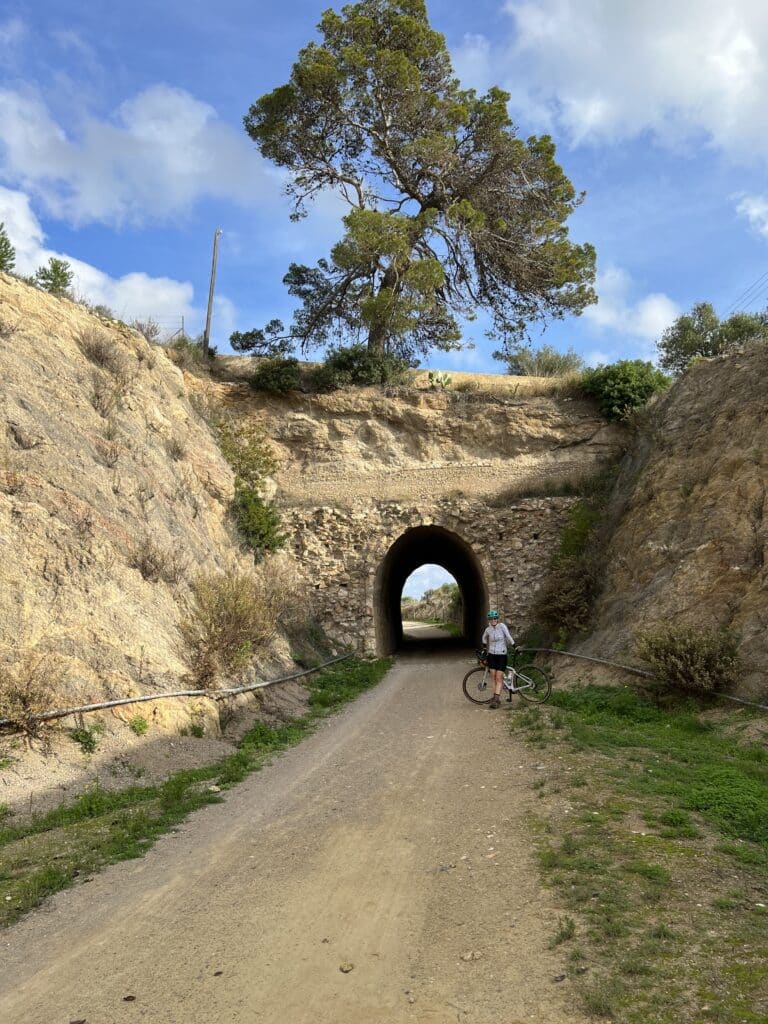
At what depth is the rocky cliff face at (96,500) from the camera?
33.1ft

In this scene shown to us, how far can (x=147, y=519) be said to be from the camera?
1404cm

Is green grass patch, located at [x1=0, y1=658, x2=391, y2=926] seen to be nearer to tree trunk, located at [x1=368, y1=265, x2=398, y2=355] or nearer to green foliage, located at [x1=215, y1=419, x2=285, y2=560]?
green foliage, located at [x1=215, y1=419, x2=285, y2=560]

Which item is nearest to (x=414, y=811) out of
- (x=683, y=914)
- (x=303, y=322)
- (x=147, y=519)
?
(x=683, y=914)

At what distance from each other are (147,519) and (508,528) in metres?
11.8

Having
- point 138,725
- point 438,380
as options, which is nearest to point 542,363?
point 438,380

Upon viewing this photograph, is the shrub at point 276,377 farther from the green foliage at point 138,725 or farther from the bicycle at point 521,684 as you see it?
the green foliage at point 138,725

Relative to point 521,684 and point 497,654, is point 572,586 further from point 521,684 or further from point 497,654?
point 497,654

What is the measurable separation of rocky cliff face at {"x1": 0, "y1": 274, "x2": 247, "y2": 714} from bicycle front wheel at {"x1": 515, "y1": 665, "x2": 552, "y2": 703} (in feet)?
20.9

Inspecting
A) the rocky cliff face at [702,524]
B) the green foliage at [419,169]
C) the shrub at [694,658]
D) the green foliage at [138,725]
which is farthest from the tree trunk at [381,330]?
the green foliage at [138,725]

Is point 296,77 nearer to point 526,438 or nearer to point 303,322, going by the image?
point 303,322

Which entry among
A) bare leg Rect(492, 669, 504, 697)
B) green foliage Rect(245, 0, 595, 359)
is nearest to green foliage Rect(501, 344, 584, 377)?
green foliage Rect(245, 0, 595, 359)

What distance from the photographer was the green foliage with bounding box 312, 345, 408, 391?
24562 millimetres

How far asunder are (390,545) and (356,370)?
7.14m

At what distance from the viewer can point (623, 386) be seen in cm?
2367
